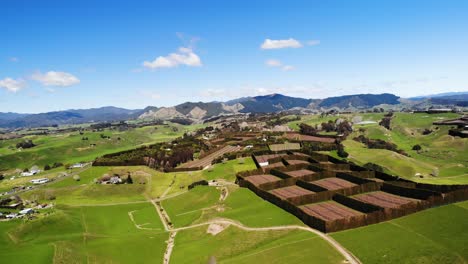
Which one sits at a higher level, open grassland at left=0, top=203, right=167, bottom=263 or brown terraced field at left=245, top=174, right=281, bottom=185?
brown terraced field at left=245, top=174, right=281, bottom=185

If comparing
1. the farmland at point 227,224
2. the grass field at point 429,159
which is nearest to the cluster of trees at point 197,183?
the farmland at point 227,224

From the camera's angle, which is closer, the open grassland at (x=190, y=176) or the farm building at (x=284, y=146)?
the open grassland at (x=190, y=176)

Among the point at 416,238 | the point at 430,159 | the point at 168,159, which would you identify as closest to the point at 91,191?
the point at 168,159

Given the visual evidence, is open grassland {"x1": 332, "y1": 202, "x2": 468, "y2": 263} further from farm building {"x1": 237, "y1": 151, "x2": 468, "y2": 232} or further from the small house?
the small house

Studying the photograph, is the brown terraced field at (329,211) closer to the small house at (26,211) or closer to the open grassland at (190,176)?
the open grassland at (190,176)

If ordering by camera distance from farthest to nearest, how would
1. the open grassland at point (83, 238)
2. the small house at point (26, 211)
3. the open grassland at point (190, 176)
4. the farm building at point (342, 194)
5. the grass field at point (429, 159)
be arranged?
1. the grass field at point (429, 159)
2. the open grassland at point (190, 176)
3. the small house at point (26, 211)
4. the open grassland at point (83, 238)
5. the farm building at point (342, 194)

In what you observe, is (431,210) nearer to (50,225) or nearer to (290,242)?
(290,242)

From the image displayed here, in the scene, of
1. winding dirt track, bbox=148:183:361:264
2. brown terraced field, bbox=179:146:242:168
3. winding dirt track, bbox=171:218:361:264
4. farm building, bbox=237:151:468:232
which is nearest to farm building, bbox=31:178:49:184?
brown terraced field, bbox=179:146:242:168
